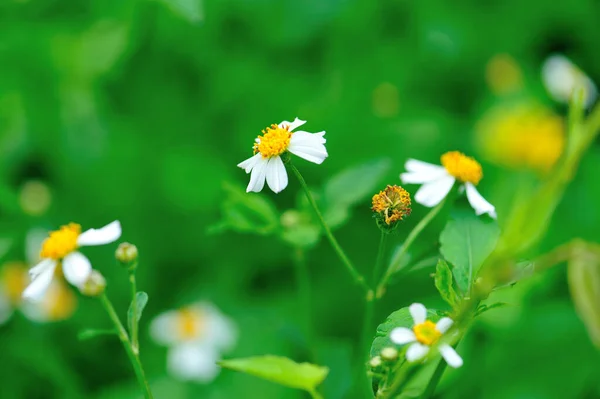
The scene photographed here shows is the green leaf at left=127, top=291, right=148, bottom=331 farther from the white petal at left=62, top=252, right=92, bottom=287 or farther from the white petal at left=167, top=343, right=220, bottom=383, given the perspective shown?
the white petal at left=167, top=343, right=220, bottom=383

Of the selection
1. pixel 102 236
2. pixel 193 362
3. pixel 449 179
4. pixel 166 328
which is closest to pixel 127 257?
pixel 102 236

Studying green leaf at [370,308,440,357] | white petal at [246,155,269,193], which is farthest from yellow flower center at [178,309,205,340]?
green leaf at [370,308,440,357]

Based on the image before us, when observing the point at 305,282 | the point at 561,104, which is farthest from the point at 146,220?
the point at 561,104

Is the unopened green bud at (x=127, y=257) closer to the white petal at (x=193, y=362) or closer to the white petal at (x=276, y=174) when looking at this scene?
the white petal at (x=276, y=174)

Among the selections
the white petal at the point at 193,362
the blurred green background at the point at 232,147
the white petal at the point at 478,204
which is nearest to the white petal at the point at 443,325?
the white petal at the point at 478,204

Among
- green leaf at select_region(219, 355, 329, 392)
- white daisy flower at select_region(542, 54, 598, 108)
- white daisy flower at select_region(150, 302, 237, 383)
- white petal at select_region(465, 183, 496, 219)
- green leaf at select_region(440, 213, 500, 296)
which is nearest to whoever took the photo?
green leaf at select_region(219, 355, 329, 392)

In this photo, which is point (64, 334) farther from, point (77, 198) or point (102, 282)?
point (102, 282)
